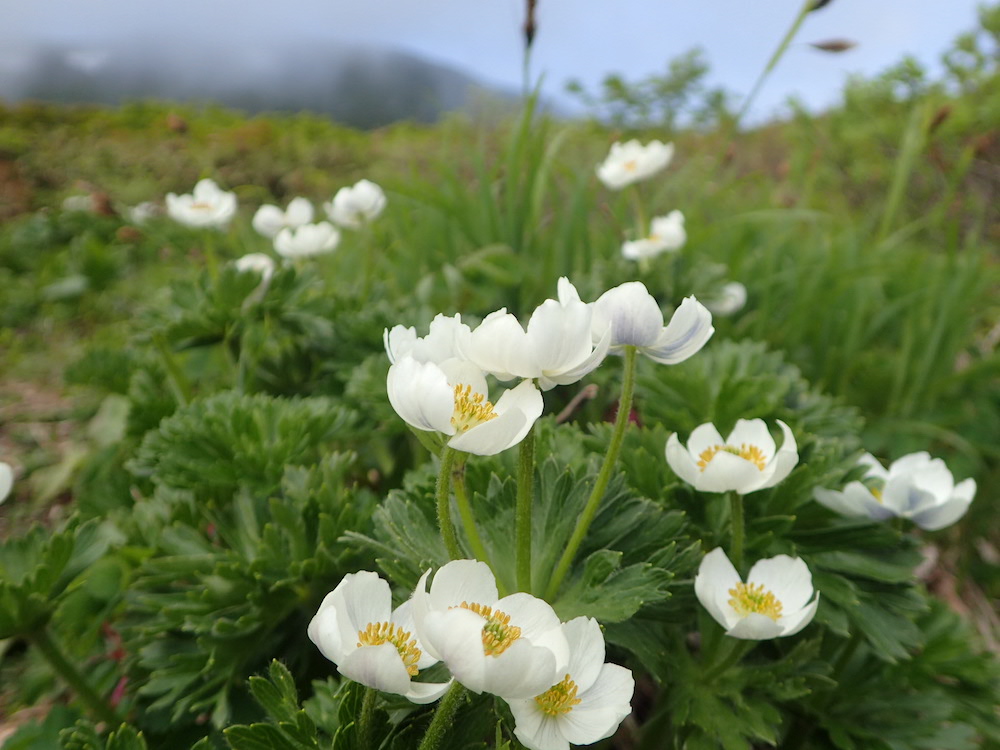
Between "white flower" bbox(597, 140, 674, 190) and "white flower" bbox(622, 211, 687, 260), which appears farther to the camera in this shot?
"white flower" bbox(597, 140, 674, 190)

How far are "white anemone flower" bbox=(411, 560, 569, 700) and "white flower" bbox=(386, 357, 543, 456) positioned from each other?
126mm

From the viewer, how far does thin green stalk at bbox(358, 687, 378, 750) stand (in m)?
0.73

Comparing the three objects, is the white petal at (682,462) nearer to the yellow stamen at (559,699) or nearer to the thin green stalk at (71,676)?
the yellow stamen at (559,699)

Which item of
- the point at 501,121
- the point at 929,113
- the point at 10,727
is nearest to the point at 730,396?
the point at 10,727

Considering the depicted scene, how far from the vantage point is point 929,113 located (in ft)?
10.7

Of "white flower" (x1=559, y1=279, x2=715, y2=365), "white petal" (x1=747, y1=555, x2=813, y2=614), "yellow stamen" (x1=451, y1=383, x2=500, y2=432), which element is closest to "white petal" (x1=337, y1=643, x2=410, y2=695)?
"yellow stamen" (x1=451, y1=383, x2=500, y2=432)

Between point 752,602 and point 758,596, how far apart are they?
14 millimetres

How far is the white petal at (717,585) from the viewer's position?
866 mm

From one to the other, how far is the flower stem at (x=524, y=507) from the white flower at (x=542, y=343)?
0.09m

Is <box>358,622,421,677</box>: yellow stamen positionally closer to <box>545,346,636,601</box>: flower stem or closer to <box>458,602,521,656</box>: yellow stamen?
<box>458,602,521,656</box>: yellow stamen

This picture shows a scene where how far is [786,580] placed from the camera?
95 centimetres

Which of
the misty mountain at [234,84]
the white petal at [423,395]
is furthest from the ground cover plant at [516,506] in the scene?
the misty mountain at [234,84]

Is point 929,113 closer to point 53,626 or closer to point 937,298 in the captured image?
point 937,298

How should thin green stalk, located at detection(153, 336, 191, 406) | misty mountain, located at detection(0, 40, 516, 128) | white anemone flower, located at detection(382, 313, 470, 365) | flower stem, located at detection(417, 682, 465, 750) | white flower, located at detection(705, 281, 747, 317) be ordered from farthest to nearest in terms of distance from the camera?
misty mountain, located at detection(0, 40, 516, 128) → white flower, located at detection(705, 281, 747, 317) → thin green stalk, located at detection(153, 336, 191, 406) → white anemone flower, located at detection(382, 313, 470, 365) → flower stem, located at detection(417, 682, 465, 750)
